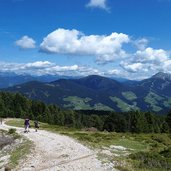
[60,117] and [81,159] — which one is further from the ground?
[81,159]

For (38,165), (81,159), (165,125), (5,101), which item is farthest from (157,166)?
(5,101)

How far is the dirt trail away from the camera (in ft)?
109

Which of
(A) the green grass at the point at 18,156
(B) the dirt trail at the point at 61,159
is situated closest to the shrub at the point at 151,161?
(B) the dirt trail at the point at 61,159

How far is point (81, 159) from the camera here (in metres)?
37.1

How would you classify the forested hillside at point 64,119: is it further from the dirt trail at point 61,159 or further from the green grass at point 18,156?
the green grass at point 18,156

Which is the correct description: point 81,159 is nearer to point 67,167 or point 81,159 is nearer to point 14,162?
point 67,167

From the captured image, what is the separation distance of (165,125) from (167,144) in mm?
86921

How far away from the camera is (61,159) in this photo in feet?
122

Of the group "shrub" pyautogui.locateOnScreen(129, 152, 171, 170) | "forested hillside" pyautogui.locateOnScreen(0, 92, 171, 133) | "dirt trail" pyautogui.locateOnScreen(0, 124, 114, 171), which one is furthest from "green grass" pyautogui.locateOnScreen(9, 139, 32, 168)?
"forested hillside" pyautogui.locateOnScreen(0, 92, 171, 133)

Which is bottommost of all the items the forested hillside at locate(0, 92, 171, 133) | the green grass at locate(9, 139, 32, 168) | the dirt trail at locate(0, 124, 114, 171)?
the forested hillside at locate(0, 92, 171, 133)

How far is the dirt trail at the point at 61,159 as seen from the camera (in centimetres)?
3312

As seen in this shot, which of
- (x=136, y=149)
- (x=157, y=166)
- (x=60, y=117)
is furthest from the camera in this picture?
(x=60, y=117)

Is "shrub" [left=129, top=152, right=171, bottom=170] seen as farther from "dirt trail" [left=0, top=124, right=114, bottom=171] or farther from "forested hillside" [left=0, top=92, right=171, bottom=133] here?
"forested hillside" [left=0, top=92, right=171, bottom=133]

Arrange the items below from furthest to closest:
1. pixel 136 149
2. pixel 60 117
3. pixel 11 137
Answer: pixel 60 117
pixel 11 137
pixel 136 149
